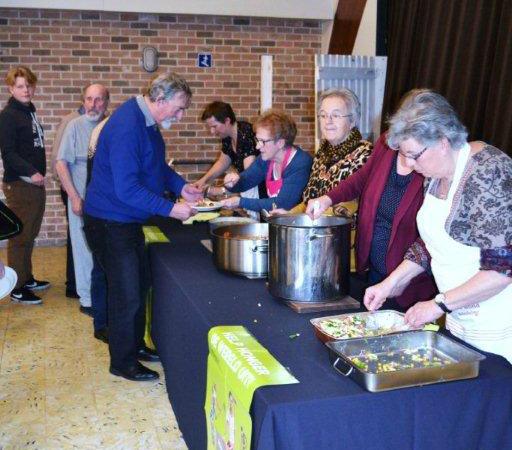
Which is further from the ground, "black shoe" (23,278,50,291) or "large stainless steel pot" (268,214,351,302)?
"large stainless steel pot" (268,214,351,302)

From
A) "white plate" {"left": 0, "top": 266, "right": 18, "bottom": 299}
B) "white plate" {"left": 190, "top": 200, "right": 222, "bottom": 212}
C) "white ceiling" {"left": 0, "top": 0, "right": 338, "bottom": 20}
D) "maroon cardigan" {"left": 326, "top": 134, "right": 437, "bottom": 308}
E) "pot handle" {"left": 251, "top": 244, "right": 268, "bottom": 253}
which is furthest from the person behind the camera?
"white ceiling" {"left": 0, "top": 0, "right": 338, "bottom": 20}

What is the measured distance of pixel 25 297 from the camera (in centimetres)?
435

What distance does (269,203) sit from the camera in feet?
10.4

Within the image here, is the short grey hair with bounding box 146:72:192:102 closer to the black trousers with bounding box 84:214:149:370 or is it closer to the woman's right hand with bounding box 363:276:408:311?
the black trousers with bounding box 84:214:149:370

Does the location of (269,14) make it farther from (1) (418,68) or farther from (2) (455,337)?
(2) (455,337)

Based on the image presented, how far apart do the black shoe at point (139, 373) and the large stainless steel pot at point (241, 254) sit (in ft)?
3.11

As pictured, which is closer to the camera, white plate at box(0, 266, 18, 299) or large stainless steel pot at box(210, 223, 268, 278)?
white plate at box(0, 266, 18, 299)

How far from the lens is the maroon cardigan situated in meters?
Result: 2.12

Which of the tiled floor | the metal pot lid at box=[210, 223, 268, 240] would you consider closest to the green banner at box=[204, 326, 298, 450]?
the metal pot lid at box=[210, 223, 268, 240]

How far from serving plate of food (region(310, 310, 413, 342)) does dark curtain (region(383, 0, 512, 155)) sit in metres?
2.30

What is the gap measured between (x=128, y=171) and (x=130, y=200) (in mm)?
120

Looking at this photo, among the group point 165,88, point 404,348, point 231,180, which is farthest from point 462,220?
point 231,180

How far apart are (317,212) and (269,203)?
0.96 metres

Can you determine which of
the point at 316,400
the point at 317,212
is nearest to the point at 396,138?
the point at 317,212
